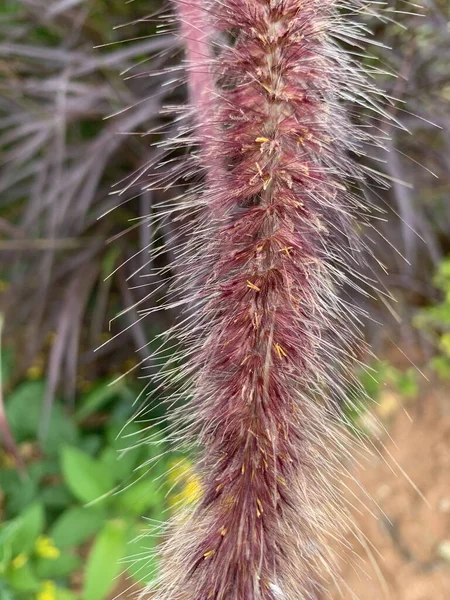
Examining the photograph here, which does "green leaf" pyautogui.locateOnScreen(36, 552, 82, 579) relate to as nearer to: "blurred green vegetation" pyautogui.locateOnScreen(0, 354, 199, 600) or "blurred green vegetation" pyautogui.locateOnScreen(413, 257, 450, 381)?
"blurred green vegetation" pyautogui.locateOnScreen(0, 354, 199, 600)

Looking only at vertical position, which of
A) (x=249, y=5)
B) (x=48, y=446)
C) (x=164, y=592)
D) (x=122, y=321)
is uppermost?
(x=249, y=5)

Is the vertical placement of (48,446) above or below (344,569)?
above

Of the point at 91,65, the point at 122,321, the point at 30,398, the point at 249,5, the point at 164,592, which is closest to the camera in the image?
the point at 249,5

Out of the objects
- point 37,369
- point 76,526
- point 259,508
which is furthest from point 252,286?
point 37,369

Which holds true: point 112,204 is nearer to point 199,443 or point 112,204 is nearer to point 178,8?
point 178,8

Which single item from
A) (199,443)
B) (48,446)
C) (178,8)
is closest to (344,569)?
(48,446)

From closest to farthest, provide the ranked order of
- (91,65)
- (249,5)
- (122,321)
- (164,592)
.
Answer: (249,5) → (164,592) → (91,65) → (122,321)

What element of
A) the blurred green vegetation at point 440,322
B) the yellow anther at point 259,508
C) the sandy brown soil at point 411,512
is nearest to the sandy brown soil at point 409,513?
the sandy brown soil at point 411,512
